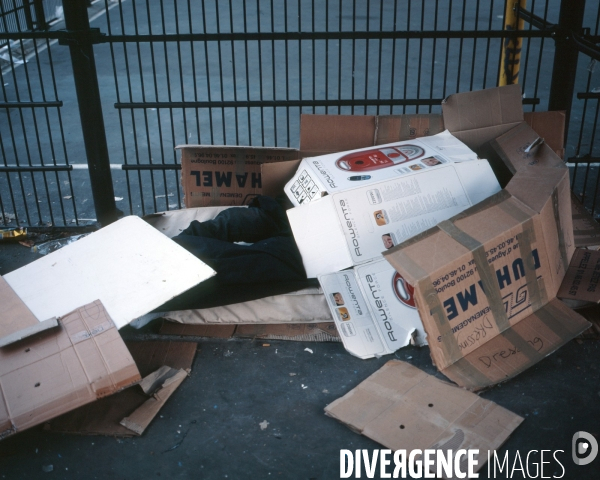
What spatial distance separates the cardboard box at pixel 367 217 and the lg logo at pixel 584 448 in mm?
1148

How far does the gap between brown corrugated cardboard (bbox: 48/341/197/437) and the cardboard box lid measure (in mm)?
1865

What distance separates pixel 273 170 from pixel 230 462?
1657 millimetres

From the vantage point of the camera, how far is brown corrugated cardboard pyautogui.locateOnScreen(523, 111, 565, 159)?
343 centimetres

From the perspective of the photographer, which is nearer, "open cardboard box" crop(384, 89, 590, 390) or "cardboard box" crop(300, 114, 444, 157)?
"open cardboard box" crop(384, 89, 590, 390)

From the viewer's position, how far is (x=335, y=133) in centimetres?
348

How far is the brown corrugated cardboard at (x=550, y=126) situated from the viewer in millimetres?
3430

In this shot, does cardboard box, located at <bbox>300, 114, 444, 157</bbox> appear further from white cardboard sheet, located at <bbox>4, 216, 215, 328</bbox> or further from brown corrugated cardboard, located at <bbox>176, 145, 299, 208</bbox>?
white cardboard sheet, located at <bbox>4, 216, 215, 328</bbox>

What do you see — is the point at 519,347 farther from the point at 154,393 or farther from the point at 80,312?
the point at 80,312

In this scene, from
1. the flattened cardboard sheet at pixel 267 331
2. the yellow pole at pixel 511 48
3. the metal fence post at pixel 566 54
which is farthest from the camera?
the yellow pole at pixel 511 48

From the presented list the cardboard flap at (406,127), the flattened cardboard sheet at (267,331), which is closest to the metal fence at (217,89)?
the cardboard flap at (406,127)

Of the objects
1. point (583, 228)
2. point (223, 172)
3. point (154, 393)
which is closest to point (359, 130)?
point (223, 172)

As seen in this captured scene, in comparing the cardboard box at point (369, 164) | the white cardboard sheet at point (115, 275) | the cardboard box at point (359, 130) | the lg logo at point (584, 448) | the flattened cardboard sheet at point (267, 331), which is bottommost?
the lg logo at point (584, 448)

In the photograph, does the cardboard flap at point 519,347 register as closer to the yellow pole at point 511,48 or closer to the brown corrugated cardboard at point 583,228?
the brown corrugated cardboard at point 583,228

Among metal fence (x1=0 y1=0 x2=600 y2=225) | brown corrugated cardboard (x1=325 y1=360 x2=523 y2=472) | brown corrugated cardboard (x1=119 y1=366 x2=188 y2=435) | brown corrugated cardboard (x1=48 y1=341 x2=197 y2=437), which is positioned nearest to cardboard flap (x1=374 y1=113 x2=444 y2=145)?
metal fence (x1=0 y1=0 x2=600 y2=225)
